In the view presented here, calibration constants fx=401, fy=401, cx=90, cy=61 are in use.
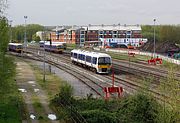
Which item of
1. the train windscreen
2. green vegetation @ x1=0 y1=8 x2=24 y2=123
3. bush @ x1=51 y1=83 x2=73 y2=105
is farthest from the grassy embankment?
the train windscreen

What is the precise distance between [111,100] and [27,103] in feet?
21.6

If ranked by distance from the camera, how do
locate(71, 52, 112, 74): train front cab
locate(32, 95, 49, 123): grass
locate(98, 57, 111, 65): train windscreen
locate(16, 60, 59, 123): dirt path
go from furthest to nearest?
locate(71, 52, 112, 74): train front cab
locate(98, 57, 111, 65): train windscreen
locate(16, 60, 59, 123): dirt path
locate(32, 95, 49, 123): grass

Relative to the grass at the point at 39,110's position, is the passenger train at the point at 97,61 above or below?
above

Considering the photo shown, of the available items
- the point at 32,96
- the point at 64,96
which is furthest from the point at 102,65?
the point at 64,96

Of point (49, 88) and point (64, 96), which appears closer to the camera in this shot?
point (64, 96)

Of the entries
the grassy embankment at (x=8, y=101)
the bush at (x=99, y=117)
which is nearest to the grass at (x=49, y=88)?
the grassy embankment at (x=8, y=101)

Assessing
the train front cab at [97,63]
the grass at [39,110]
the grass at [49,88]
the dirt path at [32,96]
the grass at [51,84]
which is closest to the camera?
the grass at [39,110]

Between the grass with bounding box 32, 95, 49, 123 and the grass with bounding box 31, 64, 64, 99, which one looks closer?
the grass with bounding box 32, 95, 49, 123

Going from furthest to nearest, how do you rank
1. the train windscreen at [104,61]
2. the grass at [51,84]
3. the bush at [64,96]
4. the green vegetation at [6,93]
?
the train windscreen at [104,61]
the grass at [51,84]
the bush at [64,96]
the green vegetation at [6,93]

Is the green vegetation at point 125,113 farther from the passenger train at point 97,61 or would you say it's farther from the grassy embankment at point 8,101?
the passenger train at point 97,61

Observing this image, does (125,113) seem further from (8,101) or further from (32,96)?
(32,96)

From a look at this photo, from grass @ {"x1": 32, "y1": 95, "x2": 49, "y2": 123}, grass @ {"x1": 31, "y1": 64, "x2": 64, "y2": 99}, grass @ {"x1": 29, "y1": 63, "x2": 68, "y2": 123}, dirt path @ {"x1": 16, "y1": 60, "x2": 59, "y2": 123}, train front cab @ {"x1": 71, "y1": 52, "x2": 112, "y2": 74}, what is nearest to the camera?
grass @ {"x1": 32, "y1": 95, "x2": 49, "y2": 123}

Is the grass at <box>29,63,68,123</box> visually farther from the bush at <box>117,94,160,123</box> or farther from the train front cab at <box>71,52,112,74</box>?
the train front cab at <box>71,52,112,74</box>

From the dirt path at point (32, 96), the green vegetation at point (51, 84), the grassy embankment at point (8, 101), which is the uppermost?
the grassy embankment at point (8, 101)
